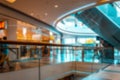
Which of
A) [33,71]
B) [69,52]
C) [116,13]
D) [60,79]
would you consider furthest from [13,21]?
[116,13]

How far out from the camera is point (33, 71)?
4219mm

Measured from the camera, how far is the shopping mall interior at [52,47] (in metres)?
3.77

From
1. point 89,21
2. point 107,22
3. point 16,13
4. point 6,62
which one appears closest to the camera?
point 6,62

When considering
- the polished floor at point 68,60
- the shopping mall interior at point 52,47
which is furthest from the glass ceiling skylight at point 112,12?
the polished floor at point 68,60

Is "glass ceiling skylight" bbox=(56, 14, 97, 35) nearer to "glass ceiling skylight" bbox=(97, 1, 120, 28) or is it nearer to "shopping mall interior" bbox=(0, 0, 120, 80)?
"shopping mall interior" bbox=(0, 0, 120, 80)

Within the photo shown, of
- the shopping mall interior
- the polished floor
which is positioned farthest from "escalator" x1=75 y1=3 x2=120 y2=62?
the polished floor

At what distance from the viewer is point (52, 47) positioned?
4.88 metres

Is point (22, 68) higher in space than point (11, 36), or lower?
lower

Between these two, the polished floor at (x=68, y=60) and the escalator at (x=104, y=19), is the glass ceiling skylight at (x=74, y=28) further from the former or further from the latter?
the polished floor at (x=68, y=60)

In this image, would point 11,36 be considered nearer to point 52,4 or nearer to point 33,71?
point 52,4

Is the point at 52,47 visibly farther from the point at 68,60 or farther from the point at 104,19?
the point at 104,19

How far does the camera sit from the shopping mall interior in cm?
377

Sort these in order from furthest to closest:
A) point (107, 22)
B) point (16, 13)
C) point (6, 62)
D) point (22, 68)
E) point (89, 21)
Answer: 1. point (89, 21)
2. point (107, 22)
3. point (16, 13)
4. point (22, 68)
5. point (6, 62)

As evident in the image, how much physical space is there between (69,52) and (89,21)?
4601mm
